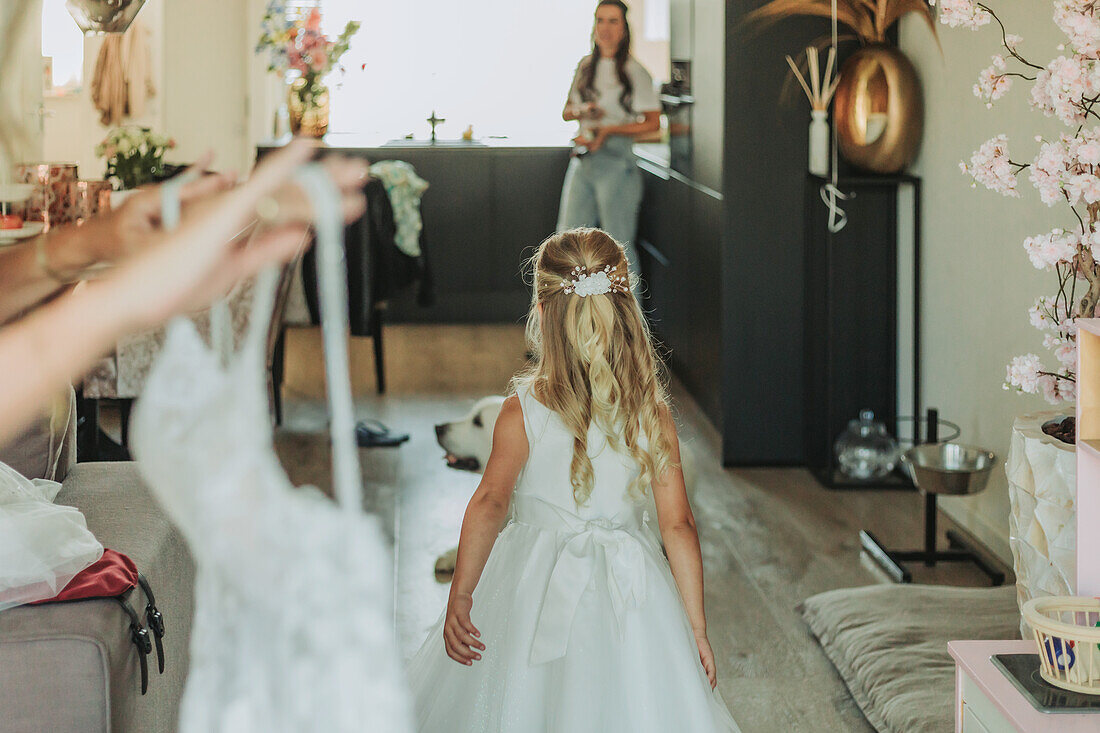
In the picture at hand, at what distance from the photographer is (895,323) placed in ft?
13.0

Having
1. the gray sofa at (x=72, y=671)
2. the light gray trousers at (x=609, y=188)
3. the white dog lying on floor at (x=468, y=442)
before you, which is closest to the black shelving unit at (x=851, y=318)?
the white dog lying on floor at (x=468, y=442)

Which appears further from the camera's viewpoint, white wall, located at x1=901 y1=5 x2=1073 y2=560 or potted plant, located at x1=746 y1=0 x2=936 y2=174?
potted plant, located at x1=746 y1=0 x2=936 y2=174

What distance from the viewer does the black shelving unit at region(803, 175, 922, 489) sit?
392 cm

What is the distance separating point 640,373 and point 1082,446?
0.64 metres

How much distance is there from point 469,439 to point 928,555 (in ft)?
4.01

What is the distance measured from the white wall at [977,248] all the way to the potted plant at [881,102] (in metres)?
0.07

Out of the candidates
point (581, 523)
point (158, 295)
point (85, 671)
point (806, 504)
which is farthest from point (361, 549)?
point (806, 504)

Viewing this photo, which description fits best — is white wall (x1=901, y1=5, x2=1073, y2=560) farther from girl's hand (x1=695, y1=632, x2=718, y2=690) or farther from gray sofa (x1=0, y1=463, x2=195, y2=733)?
gray sofa (x1=0, y1=463, x2=195, y2=733)

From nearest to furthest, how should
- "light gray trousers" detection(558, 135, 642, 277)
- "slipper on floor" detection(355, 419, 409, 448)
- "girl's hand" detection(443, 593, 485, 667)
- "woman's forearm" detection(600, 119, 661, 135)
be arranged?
"girl's hand" detection(443, 593, 485, 667), "slipper on floor" detection(355, 419, 409, 448), "woman's forearm" detection(600, 119, 661, 135), "light gray trousers" detection(558, 135, 642, 277)

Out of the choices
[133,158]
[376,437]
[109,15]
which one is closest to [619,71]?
[376,437]

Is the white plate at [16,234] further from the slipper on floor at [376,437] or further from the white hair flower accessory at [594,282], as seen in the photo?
the slipper on floor at [376,437]

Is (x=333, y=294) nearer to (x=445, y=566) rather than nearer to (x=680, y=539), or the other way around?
(x=680, y=539)

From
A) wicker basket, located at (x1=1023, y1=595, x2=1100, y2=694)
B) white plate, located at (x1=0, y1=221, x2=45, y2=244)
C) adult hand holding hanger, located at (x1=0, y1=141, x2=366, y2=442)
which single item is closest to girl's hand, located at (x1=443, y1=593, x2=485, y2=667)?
wicker basket, located at (x1=1023, y1=595, x2=1100, y2=694)

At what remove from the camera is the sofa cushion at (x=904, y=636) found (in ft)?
7.55
